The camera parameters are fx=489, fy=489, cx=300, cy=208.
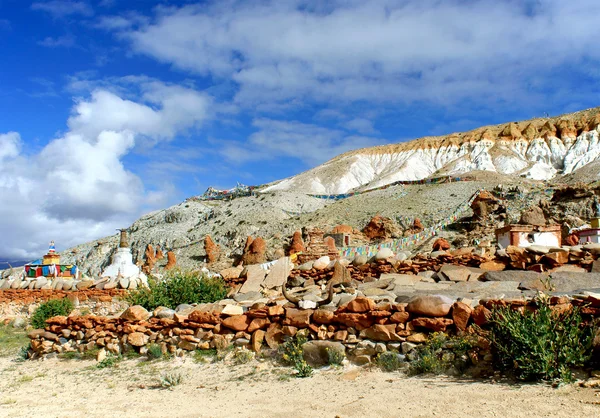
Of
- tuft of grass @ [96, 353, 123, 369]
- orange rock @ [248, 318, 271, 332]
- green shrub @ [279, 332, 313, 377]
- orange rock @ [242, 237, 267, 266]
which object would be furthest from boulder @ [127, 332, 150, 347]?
orange rock @ [242, 237, 267, 266]

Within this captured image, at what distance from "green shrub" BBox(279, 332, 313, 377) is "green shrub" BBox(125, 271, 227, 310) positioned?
13.7 feet

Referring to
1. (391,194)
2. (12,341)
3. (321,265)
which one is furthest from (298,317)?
→ (391,194)

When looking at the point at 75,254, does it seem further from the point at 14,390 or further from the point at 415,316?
the point at 415,316

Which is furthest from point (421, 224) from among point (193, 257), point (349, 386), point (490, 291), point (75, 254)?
point (75, 254)

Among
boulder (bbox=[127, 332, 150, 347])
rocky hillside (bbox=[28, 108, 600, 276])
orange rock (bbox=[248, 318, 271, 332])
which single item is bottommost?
boulder (bbox=[127, 332, 150, 347])

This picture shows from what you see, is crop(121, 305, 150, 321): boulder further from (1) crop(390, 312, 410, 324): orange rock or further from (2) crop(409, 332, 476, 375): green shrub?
(2) crop(409, 332, 476, 375): green shrub

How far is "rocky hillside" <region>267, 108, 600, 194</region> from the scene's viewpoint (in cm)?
8325

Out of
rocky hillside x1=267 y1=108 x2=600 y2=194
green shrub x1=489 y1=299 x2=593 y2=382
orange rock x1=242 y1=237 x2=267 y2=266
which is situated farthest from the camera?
rocky hillside x1=267 y1=108 x2=600 y2=194

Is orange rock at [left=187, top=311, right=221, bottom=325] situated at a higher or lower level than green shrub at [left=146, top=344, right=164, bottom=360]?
higher

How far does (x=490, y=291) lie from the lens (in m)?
7.95

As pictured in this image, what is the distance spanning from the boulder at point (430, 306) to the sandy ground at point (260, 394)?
2.91ft

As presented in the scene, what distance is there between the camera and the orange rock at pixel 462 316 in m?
6.23

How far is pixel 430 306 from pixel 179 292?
6.57 metres

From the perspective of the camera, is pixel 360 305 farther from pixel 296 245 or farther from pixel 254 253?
pixel 254 253
